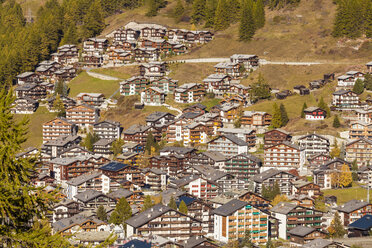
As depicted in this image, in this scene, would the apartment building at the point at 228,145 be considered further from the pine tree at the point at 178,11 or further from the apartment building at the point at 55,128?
the pine tree at the point at 178,11

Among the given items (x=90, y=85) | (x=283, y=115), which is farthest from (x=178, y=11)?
(x=283, y=115)

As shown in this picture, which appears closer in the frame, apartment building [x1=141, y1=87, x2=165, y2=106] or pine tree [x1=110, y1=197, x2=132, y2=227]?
pine tree [x1=110, y1=197, x2=132, y2=227]

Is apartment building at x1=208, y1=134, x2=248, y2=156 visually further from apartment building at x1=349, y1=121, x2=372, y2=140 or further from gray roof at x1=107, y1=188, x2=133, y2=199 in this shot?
gray roof at x1=107, y1=188, x2=133, y2=199

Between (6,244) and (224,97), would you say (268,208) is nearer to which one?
(224,97)

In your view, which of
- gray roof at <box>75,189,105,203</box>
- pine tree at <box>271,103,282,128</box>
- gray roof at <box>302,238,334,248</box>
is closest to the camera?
gray roof at <box>302,238,334,248</box>

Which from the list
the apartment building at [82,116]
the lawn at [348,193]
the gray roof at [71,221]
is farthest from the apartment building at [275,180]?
the apartment building at [82,116]

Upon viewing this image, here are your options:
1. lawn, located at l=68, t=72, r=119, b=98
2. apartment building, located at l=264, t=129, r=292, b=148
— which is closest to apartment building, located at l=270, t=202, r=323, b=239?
apartment building, located at l=264, t=129, r=292, b=148

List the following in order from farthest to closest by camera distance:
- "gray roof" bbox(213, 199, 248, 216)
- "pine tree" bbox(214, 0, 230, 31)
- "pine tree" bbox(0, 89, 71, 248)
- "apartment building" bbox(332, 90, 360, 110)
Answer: "pine tree" bbox(214, 0, 230, 31)
"apartment building" bbox(332, 90, 360, 110)
"gray roof" bbox(213, 199, 248, 216)
"pine tree" bbox(0, 89, 71, 248)

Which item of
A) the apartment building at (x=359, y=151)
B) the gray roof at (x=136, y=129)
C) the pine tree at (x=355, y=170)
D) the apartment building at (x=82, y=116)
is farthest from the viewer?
the apartment building at (x=82, y=116)
